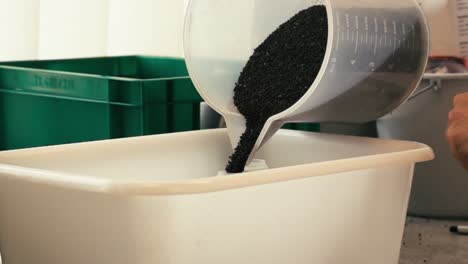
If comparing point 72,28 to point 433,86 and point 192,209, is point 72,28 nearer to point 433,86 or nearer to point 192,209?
point 433,86

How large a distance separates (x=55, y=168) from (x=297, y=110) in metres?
0.22

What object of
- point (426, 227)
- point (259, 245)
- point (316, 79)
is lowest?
point (426, 227)

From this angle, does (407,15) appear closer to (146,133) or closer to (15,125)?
(146,133)

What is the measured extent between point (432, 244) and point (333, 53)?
0.36 m

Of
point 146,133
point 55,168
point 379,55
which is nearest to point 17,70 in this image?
point 146,133

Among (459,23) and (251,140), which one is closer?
(251,140)

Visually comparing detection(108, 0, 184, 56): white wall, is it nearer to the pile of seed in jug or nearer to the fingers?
the pile of seed in jug

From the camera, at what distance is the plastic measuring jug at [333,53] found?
0.77 m

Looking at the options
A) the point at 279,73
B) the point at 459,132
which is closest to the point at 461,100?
the point at 459,132

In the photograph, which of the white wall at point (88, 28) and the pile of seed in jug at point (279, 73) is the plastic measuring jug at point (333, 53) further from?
the white wall at point (88, 28)

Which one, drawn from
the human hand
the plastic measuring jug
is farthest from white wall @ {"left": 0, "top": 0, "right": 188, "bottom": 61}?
the human hand

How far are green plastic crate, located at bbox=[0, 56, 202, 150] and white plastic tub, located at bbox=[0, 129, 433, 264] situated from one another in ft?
0.34

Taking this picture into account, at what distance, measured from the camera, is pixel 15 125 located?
1053mm

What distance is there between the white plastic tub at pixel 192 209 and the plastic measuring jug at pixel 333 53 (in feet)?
0.18
